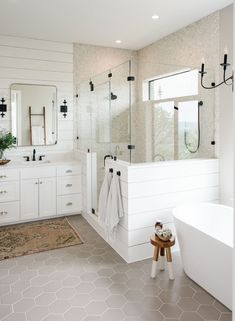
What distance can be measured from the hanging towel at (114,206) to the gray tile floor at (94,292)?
38 centimetres

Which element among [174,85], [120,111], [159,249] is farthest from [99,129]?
[159,249]

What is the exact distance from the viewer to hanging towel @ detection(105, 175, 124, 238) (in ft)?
9.48

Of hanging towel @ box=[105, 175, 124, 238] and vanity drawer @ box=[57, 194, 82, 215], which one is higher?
hanging towel @ box=[105, 175, 124, 238]

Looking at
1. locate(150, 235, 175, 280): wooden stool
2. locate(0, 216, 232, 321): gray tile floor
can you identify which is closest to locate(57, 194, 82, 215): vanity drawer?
locate(0, 216, 232, 321): gray tile floor

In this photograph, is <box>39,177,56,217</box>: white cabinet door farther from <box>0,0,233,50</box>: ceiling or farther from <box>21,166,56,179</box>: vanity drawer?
<box>0,0,233,50</box>: ceiling

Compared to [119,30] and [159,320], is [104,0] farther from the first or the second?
[159,320]

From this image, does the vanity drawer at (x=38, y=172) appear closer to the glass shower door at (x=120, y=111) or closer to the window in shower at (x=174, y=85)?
the glass shower door at (x=120, y=111)

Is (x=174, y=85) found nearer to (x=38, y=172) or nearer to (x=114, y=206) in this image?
(x=114, y=206)

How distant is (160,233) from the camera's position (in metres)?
2.62

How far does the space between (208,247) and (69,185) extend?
2.56 m

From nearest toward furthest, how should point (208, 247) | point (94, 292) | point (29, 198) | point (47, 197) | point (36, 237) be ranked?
1. point (208, 247)
2. point (94, 292)
3. point (36, 237)
4. point (29, 198)
5. point (47, 197)

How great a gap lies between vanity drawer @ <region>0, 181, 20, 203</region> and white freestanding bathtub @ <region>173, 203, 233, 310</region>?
92.4 inches

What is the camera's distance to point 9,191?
12.9 feet

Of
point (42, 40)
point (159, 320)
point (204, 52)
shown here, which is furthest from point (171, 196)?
point (42, 40)
